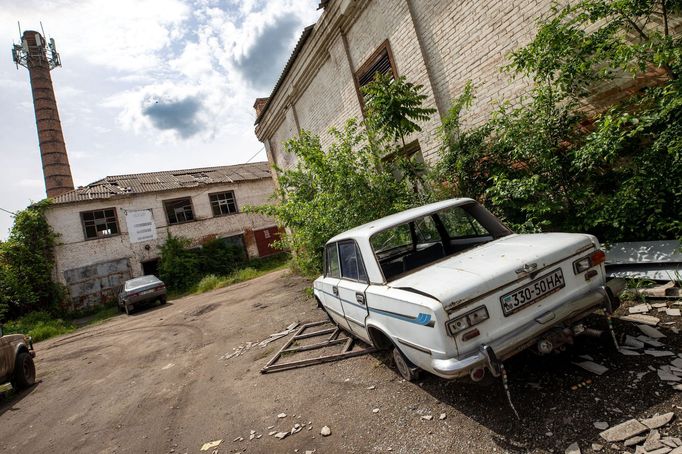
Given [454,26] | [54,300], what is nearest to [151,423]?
[454,26]

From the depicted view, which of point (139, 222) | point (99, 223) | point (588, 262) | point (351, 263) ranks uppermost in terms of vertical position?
point (99, 223)

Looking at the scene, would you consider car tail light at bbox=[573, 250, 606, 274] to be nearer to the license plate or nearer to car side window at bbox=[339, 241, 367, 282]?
the license plate

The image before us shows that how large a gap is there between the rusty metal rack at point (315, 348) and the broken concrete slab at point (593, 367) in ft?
6.82

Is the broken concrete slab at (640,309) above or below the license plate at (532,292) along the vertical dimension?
below

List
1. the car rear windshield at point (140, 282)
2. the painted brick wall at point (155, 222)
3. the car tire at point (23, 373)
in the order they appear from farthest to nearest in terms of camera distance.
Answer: the painted brick wall at point (155, 222) < the car rear windshield at point (140, 282) < the car tire at point (23, 373)

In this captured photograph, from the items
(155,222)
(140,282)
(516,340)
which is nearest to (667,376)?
(516,340)

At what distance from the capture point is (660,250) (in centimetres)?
354

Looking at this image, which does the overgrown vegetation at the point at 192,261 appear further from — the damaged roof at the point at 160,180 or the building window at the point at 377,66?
the building window at the point at 377,66

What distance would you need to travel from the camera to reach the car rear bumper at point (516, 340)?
7.14ft

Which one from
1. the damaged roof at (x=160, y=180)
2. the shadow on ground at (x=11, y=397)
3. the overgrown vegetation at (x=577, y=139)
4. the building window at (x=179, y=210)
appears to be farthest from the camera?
the building window at (x=179, y=210)

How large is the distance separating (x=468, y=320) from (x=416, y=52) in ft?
21.2

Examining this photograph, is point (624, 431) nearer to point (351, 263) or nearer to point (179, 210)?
point (351, 263)

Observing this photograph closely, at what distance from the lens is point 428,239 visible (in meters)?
4.04

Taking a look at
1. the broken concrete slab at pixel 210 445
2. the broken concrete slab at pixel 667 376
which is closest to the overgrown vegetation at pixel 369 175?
the broken concrete slab at pixel 667 376
